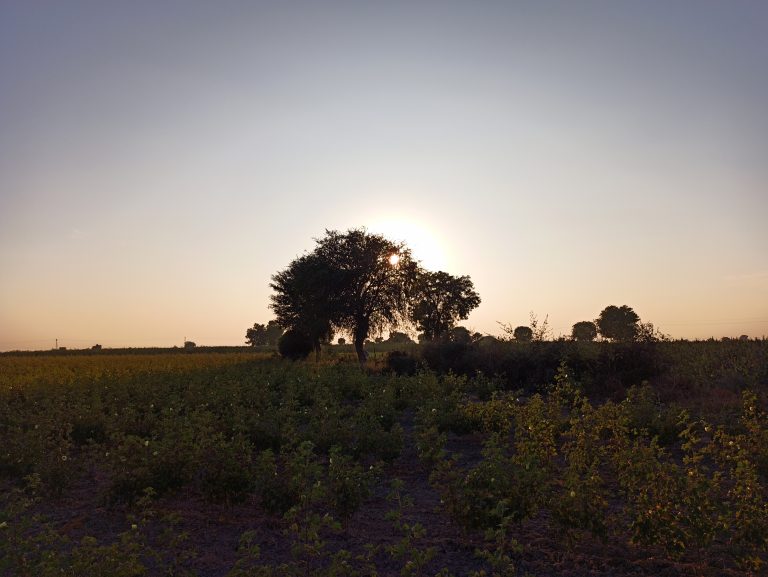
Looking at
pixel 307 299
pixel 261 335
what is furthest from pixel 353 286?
pixel 261 335

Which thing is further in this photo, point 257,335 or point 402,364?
point 257,335

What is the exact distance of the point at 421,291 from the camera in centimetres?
4341

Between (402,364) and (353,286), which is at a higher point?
(353,286)

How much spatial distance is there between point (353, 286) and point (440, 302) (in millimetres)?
17837

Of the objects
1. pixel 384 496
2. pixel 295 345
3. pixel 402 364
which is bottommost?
pixel 384 496

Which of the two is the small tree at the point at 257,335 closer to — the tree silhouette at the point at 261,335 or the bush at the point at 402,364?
the tree silhouette at the point at 261,335

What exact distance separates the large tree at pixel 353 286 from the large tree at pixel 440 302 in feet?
4.22

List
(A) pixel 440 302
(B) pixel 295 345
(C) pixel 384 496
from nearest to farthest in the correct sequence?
(C) pixel 384 496 → (B) pixel 295 345 → (A) pixel 440 302

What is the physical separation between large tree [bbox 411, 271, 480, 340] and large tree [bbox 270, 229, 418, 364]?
1.29 metres

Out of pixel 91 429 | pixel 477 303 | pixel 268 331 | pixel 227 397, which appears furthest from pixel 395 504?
pixel 268 331

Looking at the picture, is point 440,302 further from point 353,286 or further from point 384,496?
point 384,496

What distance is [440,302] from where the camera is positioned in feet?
188

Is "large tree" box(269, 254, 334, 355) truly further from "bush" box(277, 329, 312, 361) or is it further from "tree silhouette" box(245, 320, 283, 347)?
"tree silhouette" box(245, 320, 283, 347)

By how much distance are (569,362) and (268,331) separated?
129m
